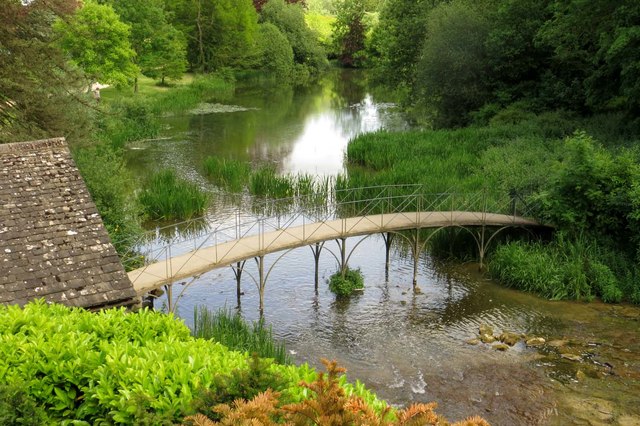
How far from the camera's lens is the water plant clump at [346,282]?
2170cm

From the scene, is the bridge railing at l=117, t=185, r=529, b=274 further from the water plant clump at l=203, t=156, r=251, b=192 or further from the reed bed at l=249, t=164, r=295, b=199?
the water plant clump at l=203, t=156, r=251, b=192

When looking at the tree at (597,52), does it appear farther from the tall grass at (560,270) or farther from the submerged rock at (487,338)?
the submerged rock at (487,338)

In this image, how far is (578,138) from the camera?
24094 millimetres

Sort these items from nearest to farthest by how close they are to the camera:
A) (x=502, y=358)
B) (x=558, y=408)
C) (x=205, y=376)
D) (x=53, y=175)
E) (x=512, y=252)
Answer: (x=205, y=376), (x=53, y=175), (x=558, y=408), (x=502, y=358), (x=512, y=252)

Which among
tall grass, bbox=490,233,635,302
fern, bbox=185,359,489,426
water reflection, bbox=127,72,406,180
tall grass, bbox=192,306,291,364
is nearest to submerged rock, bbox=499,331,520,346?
tall grass, bbox=490,233,635,302

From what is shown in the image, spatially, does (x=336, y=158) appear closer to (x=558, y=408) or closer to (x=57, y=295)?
(x=558, y=408)

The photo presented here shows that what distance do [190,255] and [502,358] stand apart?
8.80 metres

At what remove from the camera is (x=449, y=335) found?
762 inches

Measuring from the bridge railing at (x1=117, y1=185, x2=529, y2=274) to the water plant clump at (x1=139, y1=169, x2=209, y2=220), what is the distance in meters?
0.51

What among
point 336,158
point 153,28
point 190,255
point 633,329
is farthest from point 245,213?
point 153,28

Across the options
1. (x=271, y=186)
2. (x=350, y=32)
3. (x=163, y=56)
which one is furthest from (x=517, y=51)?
(x=350, y=32)

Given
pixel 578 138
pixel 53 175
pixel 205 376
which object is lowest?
pixel 205 376

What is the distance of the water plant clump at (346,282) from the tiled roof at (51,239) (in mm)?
9588

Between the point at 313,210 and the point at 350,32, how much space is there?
227 ft
